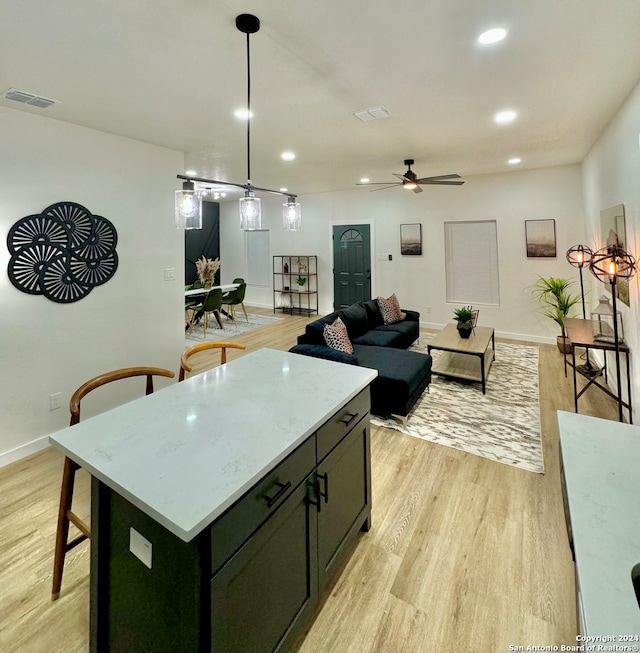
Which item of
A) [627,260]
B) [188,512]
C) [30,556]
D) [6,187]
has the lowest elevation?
[30,556]

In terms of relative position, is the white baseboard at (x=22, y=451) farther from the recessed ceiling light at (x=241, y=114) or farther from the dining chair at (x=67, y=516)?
the recessed ceiling light at (x=241, y=114)

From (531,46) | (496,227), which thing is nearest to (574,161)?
(496,227)

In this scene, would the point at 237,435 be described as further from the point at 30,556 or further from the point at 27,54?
the point at 27,54

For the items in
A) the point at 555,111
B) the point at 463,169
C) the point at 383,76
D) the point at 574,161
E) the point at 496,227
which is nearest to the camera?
the point at 383,76

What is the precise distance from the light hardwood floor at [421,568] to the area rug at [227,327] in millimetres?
3798

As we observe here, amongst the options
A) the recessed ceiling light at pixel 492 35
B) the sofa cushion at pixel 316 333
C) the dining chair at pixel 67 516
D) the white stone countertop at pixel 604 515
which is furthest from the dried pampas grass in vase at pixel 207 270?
the white stone countertop at pixel 604 515

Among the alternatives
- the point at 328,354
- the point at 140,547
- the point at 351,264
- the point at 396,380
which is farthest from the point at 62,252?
the point at 351,264

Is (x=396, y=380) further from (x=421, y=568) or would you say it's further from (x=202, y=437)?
(x=202, y=437)

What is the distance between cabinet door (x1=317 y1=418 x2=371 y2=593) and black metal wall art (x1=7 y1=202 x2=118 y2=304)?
9.19 ft

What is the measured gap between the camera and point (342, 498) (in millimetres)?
1652

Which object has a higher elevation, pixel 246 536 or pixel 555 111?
pixel 555 111

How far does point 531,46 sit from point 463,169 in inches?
139

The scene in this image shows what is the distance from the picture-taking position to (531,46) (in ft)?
6.79

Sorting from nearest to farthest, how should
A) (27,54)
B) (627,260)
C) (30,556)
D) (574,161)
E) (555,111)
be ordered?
(30,556), (27,54), (627,260), (555,111), (574,161)
